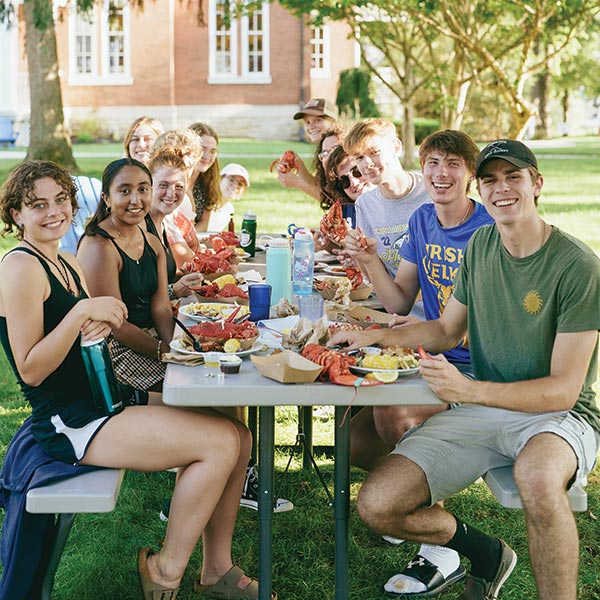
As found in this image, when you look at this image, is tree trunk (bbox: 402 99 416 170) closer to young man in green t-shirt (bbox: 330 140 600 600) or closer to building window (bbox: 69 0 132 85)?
building window (bbox: 69 0 132 85)

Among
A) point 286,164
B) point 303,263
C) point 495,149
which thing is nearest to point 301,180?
point 286,164

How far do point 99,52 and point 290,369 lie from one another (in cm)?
3255

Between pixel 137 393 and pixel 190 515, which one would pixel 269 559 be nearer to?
pixel 190 515

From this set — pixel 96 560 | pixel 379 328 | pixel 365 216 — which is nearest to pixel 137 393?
pixel 96 560

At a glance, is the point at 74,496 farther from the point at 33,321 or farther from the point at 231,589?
the point at 231,589

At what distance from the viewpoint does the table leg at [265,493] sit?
2.89m

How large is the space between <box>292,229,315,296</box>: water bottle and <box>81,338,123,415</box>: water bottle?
131 centimetres

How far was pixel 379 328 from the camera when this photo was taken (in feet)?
10.7

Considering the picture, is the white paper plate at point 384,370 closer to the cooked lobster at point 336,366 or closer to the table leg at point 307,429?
the cooked lobster at point 336,366

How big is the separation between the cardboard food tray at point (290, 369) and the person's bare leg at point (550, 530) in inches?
28.0

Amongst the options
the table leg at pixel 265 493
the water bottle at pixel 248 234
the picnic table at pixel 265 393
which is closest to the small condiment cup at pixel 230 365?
the picnic table at pixel 265 393

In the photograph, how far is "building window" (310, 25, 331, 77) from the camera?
113 feet

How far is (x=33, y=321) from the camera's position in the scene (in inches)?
111

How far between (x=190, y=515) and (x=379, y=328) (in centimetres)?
92
